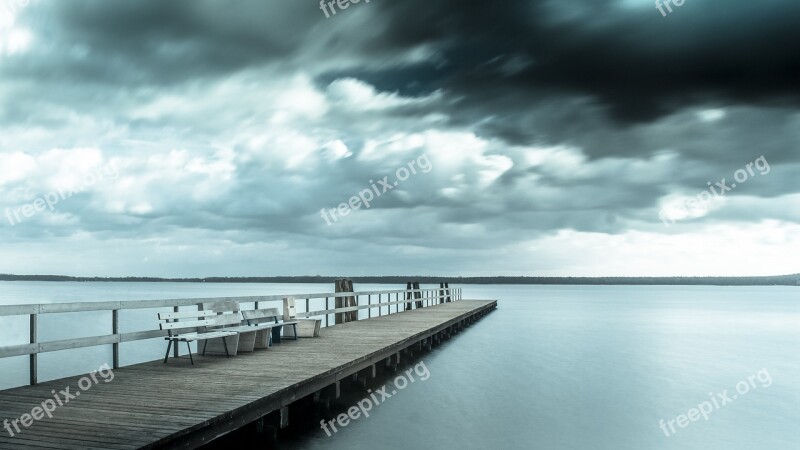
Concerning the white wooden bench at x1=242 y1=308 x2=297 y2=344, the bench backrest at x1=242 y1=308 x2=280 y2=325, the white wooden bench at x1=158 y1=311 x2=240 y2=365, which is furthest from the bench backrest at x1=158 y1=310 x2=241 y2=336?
the white wooden bench at x1=242 y1=308 x2=297 y2=344

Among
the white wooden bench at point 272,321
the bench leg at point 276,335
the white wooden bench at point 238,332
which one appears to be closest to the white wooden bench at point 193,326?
the white wooden bench at point 238,332

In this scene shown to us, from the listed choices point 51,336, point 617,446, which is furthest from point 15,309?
point 51,336

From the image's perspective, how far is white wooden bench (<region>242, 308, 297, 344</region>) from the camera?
12.2 m

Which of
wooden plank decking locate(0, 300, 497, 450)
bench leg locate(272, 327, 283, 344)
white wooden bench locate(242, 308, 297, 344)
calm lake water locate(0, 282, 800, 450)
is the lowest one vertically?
calm lake water locate(0, 282, 800, 450)

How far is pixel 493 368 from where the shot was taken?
21.6m

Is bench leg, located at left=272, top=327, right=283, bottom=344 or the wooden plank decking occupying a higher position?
bench leg, located at left=272, top=327, right=283, bottom=344

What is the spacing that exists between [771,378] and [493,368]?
9411 millimetres

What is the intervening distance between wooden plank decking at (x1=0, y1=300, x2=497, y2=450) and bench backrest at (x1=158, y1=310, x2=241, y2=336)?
0.59 metres

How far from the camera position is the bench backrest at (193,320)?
9.60 meters

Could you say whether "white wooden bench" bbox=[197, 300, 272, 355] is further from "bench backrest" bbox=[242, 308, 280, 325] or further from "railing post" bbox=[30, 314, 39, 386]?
"railing post" bbox=[30, 314, 39, 386]

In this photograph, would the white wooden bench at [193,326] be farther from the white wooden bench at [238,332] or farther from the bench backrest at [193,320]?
the white wooden bench at [238,332]

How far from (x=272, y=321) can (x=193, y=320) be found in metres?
3.18

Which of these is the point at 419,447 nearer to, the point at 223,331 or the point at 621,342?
the point at 223,331

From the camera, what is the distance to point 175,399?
7.25 m
